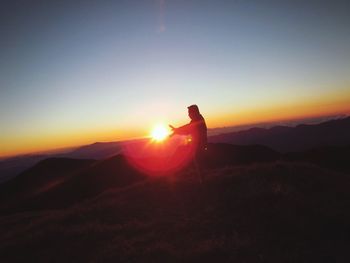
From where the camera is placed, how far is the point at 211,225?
10.2 metres

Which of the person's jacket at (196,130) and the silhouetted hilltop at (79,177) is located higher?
the person's jacket at (196,130)

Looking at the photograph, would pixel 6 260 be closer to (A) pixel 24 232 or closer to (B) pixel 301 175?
(A) pixel 24 232

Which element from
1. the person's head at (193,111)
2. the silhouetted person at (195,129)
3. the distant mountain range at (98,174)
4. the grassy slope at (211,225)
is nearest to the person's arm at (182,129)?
the silhouetted person at (195,129)

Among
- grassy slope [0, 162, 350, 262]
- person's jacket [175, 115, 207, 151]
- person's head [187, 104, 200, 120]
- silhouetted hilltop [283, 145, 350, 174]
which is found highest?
person's head [187, 104, 200, 120]

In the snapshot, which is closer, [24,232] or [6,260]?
[6,260]

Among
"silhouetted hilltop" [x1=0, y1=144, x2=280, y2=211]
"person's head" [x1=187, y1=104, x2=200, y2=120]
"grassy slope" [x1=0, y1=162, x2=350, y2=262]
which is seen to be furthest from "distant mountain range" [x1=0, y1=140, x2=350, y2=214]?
"grassy slope" [x1=0, y1=162, x2=350, y2=262]

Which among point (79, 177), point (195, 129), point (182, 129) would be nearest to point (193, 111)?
point (195, 129)

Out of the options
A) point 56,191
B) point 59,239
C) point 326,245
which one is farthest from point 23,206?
point 326,245

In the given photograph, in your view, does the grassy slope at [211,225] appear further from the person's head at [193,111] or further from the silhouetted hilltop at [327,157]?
the silhouetted hilltop at [327,157]

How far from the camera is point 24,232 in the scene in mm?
12914

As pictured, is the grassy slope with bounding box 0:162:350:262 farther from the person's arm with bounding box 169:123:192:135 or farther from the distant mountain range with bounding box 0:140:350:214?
the distant mountain range with bounding box 0:140:350:214

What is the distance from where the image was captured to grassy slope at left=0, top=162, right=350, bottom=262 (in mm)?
8227

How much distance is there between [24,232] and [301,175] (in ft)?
36.2

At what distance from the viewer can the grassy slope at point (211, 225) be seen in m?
8.23
